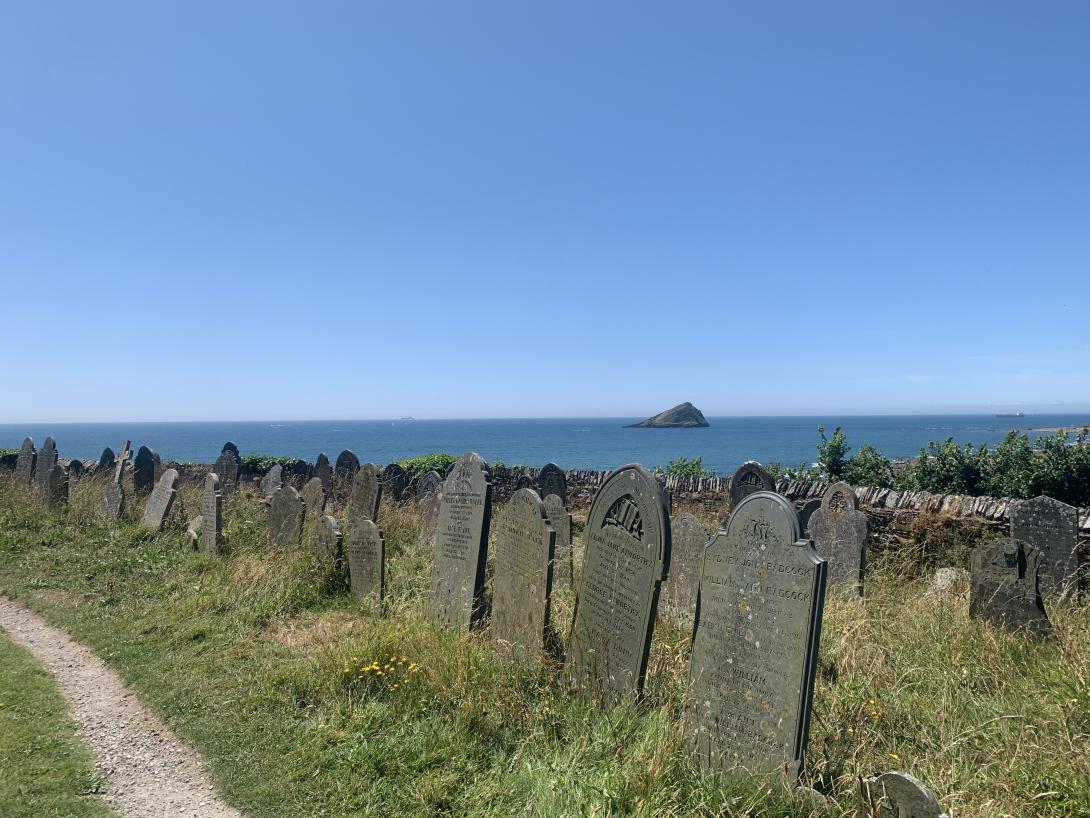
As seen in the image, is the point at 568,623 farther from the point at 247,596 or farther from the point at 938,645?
the point at 247,596

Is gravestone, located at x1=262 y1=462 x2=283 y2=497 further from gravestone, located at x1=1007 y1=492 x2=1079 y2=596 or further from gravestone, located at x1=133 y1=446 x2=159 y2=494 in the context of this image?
gravestone, located at x1=1007 y1=492 x2=1079 y2=596

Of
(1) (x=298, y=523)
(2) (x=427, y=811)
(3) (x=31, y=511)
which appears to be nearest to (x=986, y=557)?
(2) (x=427, y=811)

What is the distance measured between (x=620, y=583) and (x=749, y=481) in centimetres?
675

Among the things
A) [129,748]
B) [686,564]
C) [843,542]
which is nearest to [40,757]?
[129,748]

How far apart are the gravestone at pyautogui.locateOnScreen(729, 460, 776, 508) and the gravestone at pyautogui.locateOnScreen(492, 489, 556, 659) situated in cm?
566

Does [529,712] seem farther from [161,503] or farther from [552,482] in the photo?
[552,482]

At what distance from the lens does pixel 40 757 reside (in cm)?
425

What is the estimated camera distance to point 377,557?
7430 millimetres

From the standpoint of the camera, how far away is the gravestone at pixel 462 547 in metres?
6.63

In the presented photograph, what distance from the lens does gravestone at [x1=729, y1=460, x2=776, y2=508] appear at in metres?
10.8

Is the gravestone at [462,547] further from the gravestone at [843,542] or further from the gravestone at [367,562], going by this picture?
the gravestone at [843,542]

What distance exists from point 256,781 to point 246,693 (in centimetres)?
114

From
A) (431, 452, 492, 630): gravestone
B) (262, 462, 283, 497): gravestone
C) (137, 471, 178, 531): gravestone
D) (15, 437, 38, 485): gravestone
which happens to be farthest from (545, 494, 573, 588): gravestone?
(15, 437, 38, 485): gravestone

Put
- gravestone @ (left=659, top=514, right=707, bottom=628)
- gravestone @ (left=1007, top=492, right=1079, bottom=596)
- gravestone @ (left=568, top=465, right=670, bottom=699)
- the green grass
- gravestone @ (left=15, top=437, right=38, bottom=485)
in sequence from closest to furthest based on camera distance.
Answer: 1. the green grass
2. gravestone @ (left=568, top=465, right=670, bottom=699)
3. gravestone @ (left=1007, top=492, right=1079, bottom=596)
4. gravestone @ (left=659, top=514, right=707, bottom=628)
5. gravestone @ (left=15, top=437, right=38, bottom=485)
